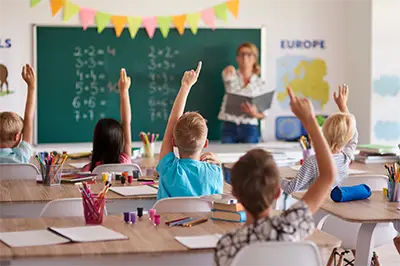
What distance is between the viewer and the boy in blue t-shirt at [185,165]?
3418 millimetres

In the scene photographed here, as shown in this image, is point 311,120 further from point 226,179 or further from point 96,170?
point 226,179

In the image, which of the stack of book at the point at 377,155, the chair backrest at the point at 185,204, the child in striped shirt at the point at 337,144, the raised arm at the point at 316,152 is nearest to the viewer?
the raised arm at the point at 316,152

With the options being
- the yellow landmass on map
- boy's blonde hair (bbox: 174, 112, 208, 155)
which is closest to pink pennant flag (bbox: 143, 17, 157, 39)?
the yellow landmass on map

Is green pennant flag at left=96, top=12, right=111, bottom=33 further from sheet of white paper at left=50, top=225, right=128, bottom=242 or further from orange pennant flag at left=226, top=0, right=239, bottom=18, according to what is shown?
sheet of white paper at left=50, top=225, right=128, bottom=242

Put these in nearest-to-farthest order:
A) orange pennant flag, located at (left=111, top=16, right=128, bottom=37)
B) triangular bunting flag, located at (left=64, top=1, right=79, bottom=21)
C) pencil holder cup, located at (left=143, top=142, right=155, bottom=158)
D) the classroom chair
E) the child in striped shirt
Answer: the classroom chair → the child in striped shirt → pencil holder cup, located at (left=143, top=142, right=155, bottom=158) → triangular bunting flag, located at (left=64, top=1, right=79, bottom=21) → orange pennant flag, located at (left=111, top=16, right=128, bottom=37)

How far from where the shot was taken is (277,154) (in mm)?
5672

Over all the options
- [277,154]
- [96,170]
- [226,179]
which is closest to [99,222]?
[96,170]

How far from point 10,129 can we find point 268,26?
3960mm

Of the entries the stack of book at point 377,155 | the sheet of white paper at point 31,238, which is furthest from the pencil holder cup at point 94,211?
the stack of book at point 377,155

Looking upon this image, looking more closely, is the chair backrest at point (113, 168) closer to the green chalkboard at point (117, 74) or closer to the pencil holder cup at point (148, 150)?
the pencil holder cup at point (148, 150)

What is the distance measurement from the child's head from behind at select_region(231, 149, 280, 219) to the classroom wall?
554 centimetres

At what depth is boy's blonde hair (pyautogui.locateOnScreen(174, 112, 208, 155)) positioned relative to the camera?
11.1 ft

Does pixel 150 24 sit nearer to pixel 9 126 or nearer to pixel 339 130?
pixel 9 126

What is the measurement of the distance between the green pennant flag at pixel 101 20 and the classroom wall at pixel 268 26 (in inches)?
2.4
